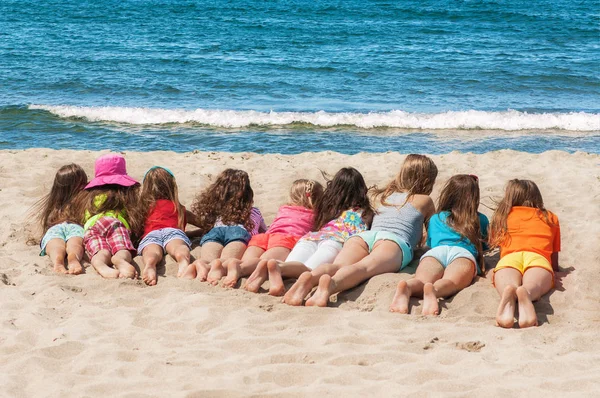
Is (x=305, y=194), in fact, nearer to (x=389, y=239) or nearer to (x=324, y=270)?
(x=389, y=239)

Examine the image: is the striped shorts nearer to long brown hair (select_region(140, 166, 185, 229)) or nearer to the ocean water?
long brown hair (select_region(140, 166, 185, 229))

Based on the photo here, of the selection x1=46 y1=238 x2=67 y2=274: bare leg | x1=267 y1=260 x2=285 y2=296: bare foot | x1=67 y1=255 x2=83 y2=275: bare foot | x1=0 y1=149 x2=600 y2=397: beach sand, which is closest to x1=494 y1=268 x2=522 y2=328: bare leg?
x1=0 y1=149 x2=600 y2=397: beach sand

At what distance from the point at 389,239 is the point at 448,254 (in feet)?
1.61

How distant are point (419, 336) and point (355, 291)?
0.99m

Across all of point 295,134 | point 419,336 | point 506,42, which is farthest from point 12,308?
point 506,42

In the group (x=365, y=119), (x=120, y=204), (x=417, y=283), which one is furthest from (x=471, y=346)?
(x=365, y=119)

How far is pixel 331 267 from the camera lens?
214 inches

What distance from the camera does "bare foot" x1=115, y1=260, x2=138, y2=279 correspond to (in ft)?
18.2

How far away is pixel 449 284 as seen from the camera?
5.25 m

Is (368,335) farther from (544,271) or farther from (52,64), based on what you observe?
(52,64)

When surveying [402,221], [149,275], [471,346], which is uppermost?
[402,221]

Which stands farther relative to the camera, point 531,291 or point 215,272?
point 215,272

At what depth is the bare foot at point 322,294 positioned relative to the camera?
16.4ft

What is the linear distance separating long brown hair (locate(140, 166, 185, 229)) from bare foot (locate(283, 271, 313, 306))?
A: 1684 mm
